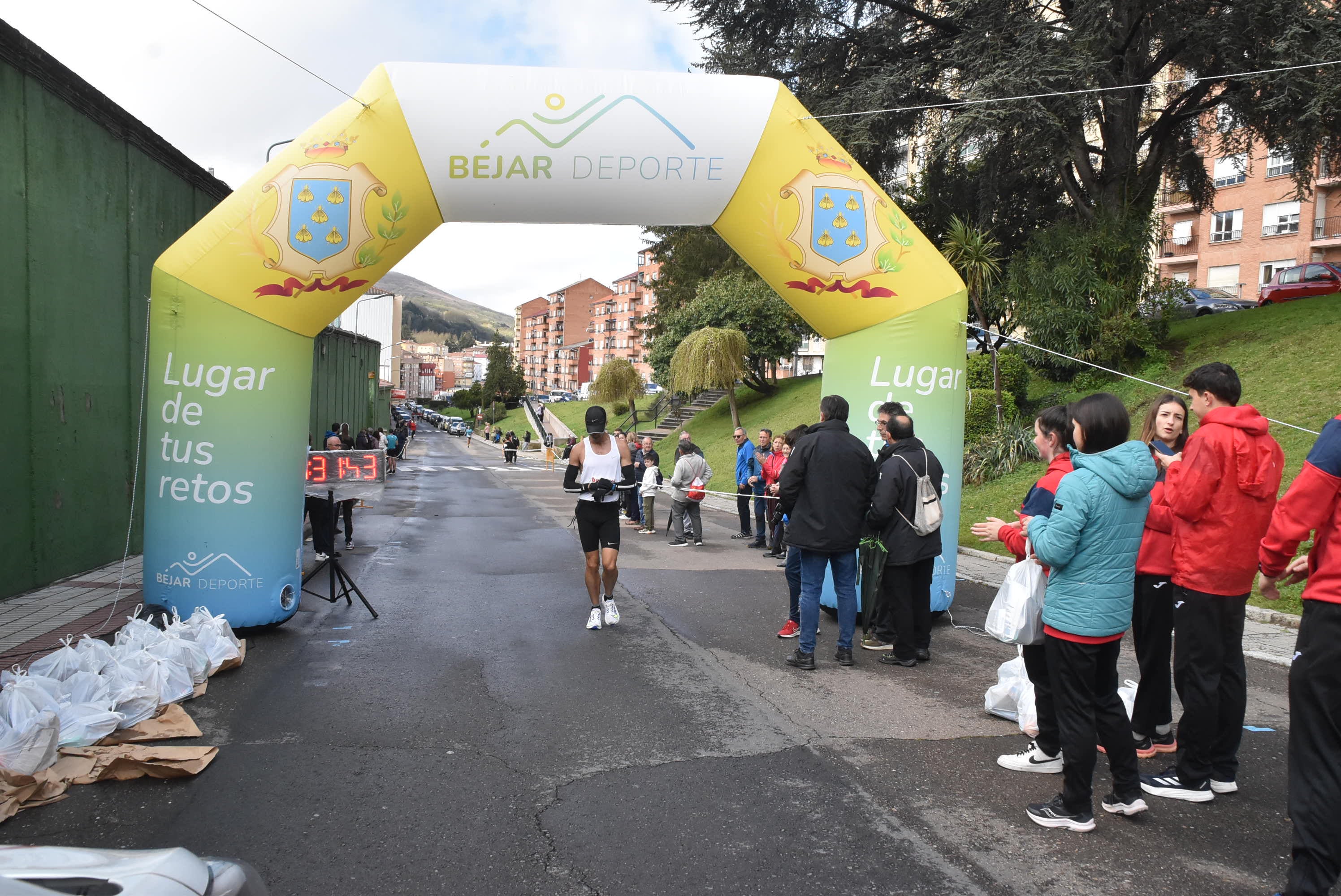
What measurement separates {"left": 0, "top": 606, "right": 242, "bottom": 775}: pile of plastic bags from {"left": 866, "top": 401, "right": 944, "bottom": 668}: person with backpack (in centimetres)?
470

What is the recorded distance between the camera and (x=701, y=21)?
17984 millimetres

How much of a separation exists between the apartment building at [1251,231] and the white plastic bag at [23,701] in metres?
46.5

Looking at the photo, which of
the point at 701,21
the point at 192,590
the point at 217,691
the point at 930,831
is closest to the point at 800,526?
the point at 930,831

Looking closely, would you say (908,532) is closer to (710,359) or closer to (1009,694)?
(1009,694)

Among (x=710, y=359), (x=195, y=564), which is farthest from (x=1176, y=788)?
(x=710, y=359)

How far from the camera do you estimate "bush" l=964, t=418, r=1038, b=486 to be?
51.9 ft

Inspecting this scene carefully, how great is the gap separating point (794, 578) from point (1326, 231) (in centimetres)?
5004

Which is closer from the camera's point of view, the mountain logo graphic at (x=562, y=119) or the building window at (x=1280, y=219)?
the mountain logo graphic at (x=562, y=119)

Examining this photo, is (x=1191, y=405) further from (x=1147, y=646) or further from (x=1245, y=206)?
(x=1245, y=206)

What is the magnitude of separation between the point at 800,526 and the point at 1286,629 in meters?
4.95

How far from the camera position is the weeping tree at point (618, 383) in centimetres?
4791

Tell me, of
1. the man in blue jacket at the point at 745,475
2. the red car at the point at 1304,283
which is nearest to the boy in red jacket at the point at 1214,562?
the man in blue jacket at the point at 745,475

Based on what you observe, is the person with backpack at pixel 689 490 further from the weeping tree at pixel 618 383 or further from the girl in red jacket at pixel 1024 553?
the weeping tree at pixel 618 383

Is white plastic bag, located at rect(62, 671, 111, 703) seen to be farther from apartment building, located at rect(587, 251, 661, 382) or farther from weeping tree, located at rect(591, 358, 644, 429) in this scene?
apartment building, located at rect(587, 251, 661, 382)
